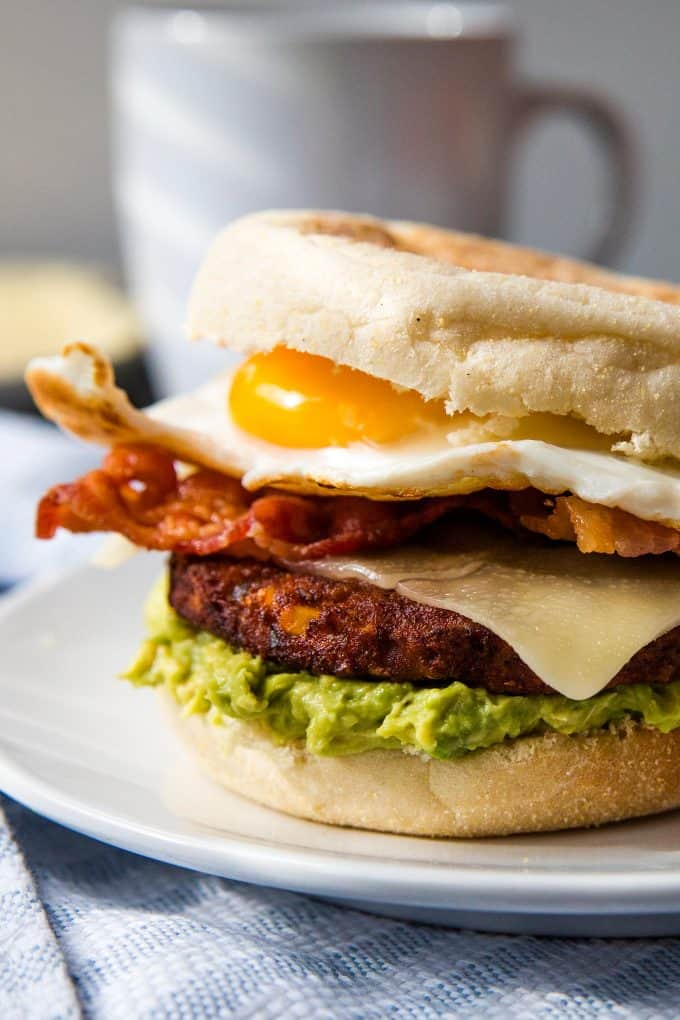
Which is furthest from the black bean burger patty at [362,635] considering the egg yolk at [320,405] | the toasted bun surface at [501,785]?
the egg yolk at [320,405]

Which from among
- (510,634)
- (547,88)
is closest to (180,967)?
(510,634)

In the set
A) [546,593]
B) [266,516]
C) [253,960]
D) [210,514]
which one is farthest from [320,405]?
[253,960]

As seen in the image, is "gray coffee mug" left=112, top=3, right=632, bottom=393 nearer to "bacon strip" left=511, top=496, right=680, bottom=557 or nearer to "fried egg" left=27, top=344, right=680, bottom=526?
"fried egg" left=27, top=344, right=680, bottom=526

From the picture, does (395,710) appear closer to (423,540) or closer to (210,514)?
(423,540)

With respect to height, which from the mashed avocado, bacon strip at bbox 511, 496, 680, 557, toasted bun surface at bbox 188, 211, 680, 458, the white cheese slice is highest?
toasted bun surface at bbox 188, 211, 680, 458

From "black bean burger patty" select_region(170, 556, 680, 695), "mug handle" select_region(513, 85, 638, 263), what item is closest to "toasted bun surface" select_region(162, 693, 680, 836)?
"black bean burger patty" select_region(170, 556, 680, 695)

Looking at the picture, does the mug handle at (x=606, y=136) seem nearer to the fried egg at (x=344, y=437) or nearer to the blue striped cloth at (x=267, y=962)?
the fried egg at (x=344, y=437)
